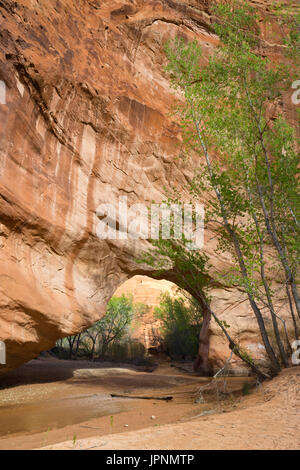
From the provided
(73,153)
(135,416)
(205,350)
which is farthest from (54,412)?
(205,350)

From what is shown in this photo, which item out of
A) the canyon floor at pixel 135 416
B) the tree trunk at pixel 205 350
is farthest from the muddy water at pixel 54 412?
the tree trunk at pixel 205 350

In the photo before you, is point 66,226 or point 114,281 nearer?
point 66,226

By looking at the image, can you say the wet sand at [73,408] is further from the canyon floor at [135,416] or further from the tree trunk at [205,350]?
the tree trunk at [205,350]

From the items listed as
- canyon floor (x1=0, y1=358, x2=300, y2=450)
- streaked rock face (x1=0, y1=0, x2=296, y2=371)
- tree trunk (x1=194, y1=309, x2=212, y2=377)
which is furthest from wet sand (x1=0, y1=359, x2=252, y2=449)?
tree trunk (x1=194, y1=309, x2=212, y2=377)

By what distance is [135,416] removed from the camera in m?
7.20

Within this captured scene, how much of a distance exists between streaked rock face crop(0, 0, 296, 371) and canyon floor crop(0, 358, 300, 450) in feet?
6.50

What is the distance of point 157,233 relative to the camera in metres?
12.9

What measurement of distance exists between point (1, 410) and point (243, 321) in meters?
10.5

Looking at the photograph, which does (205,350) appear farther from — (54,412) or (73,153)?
(73,153)

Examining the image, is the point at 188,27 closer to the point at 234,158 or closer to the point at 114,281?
the point at 234,158

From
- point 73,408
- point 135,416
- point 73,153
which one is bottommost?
point 73,408

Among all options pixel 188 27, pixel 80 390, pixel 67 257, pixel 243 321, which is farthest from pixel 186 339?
pixel 188 27

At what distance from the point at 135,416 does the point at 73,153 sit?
8.66 metres

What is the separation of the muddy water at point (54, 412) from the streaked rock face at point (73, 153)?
1.55 metres
